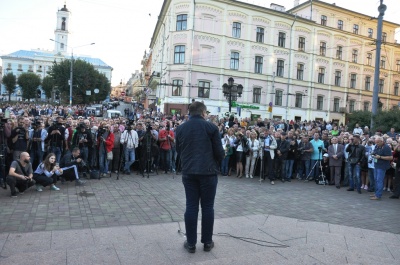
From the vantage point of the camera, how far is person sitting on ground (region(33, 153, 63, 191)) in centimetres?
843

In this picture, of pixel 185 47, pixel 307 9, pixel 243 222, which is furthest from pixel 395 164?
pixel 307 9

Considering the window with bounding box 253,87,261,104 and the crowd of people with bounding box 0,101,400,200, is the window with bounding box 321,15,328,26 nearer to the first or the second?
the window with bounding box 253,87,261,104

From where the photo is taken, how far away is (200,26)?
118 ft

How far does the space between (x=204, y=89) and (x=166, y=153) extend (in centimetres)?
2497

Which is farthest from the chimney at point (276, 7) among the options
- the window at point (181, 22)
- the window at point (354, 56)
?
the window at point (181, 22)

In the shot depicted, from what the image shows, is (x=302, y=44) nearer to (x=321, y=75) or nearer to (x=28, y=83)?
(x=321, y=75)

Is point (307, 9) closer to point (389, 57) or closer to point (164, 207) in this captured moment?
point (389, 57)

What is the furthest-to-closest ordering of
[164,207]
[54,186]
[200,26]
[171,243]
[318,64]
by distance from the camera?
[318,64]
[200,26]
[54,186]
[164,207]
[171,243]

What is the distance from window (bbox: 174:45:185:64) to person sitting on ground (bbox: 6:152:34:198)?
29730 mm

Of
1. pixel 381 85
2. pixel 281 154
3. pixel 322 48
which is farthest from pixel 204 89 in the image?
pixel 381 85

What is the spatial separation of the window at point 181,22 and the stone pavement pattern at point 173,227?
97.7ft

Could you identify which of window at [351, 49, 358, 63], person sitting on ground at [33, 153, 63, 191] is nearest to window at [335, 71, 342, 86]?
window at [351, 49, 358, 63]

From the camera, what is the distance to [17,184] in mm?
7895

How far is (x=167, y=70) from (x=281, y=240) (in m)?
33.6
